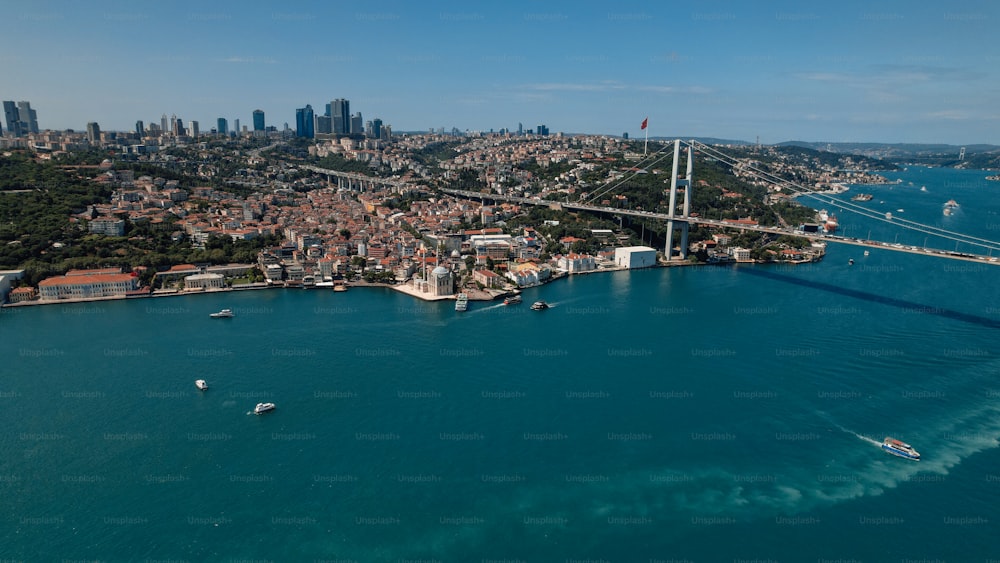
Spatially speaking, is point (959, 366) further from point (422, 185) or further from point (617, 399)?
point (422, 185)

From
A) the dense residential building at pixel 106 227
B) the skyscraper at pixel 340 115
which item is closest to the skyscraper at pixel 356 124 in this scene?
the skyscraper at pixel 340 115

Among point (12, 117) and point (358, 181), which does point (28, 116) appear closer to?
point (12, 117)

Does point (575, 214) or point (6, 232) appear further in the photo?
point (575, 214)

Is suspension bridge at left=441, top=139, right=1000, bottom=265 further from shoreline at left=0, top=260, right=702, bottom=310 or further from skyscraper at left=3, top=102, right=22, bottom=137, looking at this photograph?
skyscraper at left=3, top=102, right=22, bottom=137

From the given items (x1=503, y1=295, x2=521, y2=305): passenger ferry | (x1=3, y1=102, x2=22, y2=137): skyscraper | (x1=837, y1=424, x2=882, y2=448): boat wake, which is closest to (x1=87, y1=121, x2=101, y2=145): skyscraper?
(x1=3, y1=102, x2=22, y2=137): skyscraper

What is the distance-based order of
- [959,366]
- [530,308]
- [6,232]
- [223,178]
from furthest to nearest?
[223,178], [6,232], [530,308], [959,366]

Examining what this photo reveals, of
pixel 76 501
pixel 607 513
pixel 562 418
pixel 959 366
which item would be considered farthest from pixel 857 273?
pixel 76 501
